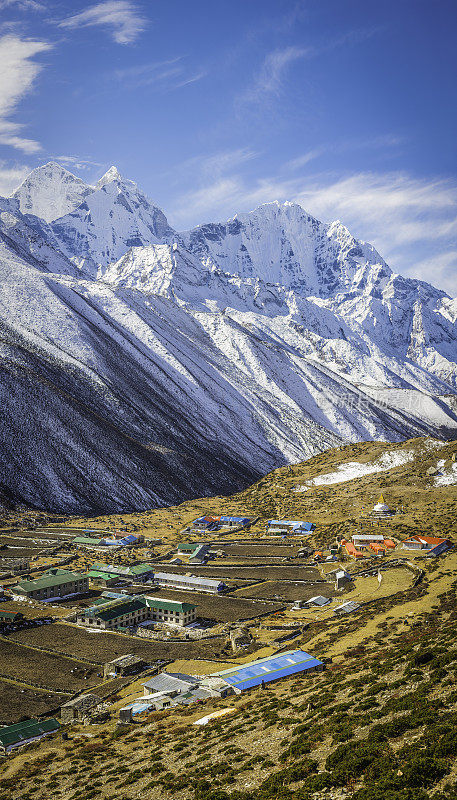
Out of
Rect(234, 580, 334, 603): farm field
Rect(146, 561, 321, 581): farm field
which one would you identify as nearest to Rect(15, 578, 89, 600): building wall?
Rect(146, 561, 321, 581): farm field

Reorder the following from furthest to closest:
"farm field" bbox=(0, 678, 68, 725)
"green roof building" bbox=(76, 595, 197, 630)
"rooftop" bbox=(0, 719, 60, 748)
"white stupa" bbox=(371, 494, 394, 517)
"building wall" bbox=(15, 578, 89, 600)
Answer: "white stupa" bbox=(371, 494, 394, 517), "building wall" bbox=(15, 578, 89, 600), "green roof building" bbox=(76, 595, 197, 630), "farm field" bbox=(0, 678, 68, 725), "rooftop" bbox=(0, 719, 60, 748)

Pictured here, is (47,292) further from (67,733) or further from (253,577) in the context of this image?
(67,733)

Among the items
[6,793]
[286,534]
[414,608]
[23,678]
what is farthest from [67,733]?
[286,534]

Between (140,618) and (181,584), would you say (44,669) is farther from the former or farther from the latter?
(181,584)

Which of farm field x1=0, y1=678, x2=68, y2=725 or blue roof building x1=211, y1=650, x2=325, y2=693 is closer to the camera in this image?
blue roof building x1=211, y1=650, x2=325, y2=693

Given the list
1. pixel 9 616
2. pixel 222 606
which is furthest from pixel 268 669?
pixel 9 616

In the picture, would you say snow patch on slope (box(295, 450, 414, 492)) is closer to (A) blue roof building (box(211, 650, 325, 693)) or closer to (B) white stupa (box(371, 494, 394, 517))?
(B) white stupa (box(371, 494, 394, 517))
